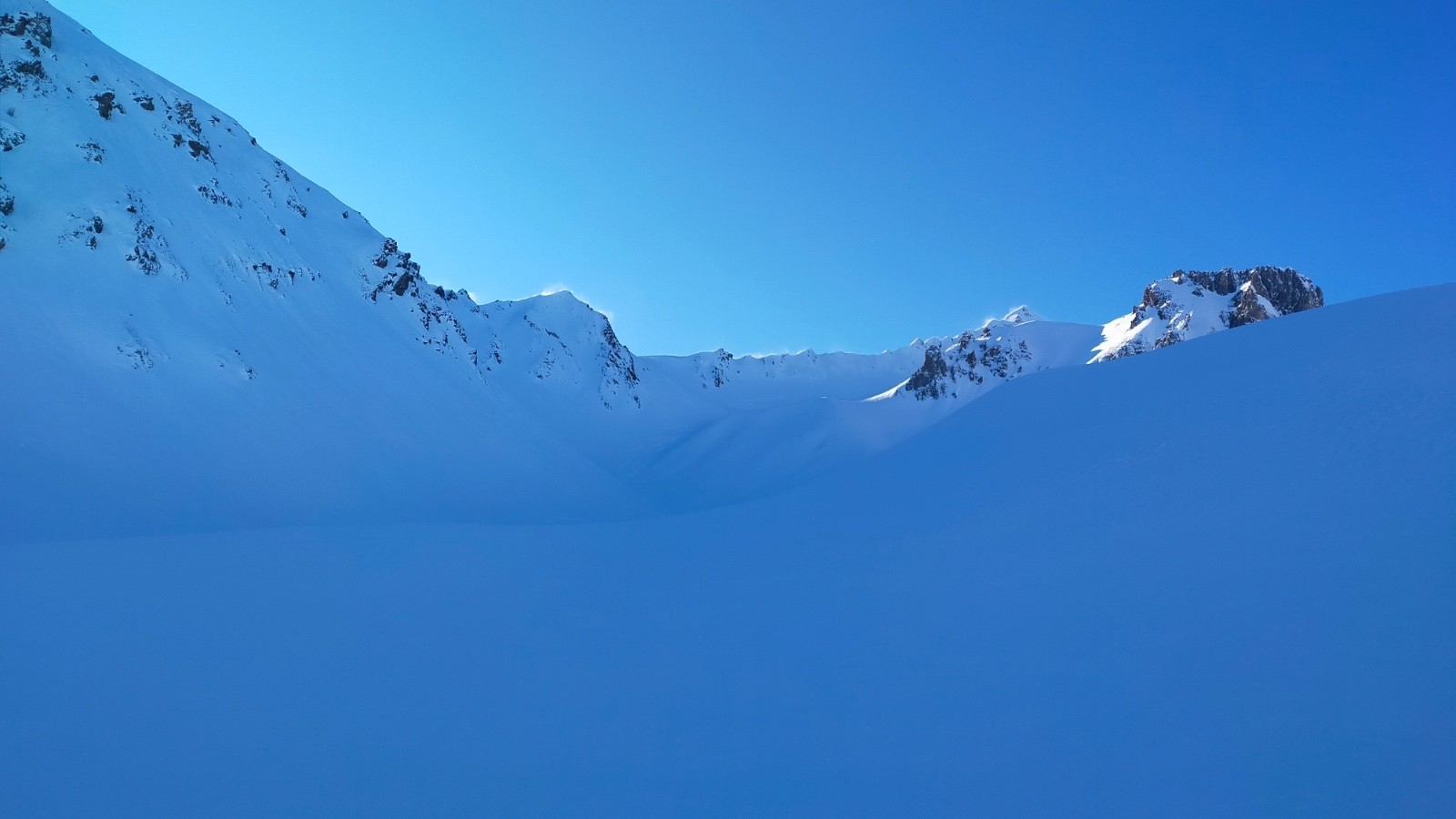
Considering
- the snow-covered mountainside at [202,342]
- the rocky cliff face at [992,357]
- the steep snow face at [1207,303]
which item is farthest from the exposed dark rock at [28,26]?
the steep snow face at [1207,303]

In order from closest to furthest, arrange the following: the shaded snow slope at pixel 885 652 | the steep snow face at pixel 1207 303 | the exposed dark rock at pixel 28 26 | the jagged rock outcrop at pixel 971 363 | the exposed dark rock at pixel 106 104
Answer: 1. the shaded snow slope at pixel 885 652
2. the exposed dark rock at pixel 28 26
3. the exposed dark rock at pixel 106 104
4. the steep snow face at pixel 1207 303
5. the jagged rock outcrop at pixel 971 363

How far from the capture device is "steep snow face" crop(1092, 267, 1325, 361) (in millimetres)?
75750

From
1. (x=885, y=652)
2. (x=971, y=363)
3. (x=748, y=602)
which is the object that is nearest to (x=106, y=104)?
(x=748, y=602)

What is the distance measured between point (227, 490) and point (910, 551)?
19.1 metres

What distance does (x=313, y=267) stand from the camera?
32469mm

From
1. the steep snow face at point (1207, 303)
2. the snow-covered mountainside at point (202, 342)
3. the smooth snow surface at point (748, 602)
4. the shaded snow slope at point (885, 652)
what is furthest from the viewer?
the steep snow face at point (1207, 303)

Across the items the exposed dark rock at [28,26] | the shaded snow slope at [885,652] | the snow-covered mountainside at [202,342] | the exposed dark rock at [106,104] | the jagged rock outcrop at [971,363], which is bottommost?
the shaded snow slope at [885,652]

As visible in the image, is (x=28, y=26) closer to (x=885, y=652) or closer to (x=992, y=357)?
(x=885, y=652)

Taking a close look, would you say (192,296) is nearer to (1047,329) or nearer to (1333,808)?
(1333,808)

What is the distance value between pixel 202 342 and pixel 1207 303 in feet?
310

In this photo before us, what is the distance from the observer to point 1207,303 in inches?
3162

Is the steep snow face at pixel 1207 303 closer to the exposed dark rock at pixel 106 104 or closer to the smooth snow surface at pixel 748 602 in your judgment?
the smooth snow surface at pixel 748 602

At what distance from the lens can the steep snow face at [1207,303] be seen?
7575 cm

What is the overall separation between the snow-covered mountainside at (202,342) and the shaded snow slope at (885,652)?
8.98 metres
